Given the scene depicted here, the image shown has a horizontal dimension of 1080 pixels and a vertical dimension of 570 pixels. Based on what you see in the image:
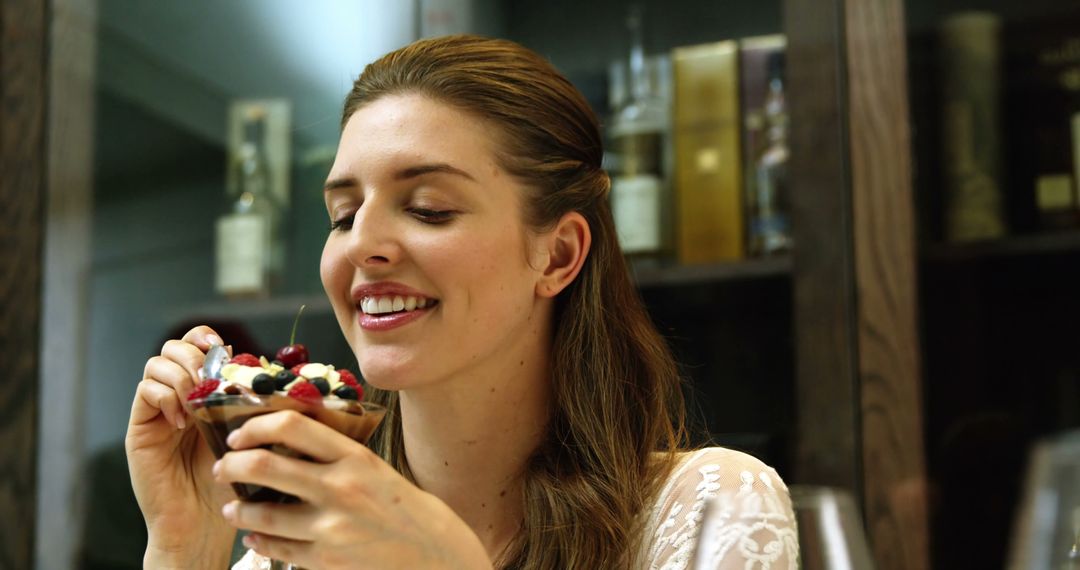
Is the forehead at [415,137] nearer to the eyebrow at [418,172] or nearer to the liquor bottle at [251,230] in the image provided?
the eyebrow at [418,172]

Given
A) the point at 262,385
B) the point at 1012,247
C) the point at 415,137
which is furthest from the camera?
the point at 1012,247

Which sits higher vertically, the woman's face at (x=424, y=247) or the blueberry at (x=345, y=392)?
the woman's face at (x=424, y=247)

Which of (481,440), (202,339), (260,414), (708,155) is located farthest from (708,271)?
(260,414)

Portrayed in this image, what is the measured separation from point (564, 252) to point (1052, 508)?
1186mm

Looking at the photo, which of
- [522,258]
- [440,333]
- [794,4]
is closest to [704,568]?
[440,333]

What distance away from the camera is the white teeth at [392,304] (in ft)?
4.58

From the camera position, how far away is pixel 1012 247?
181 cm

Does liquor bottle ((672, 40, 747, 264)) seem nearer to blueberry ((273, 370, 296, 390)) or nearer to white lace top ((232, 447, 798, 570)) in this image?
white lace top ((232, 447, 798, 570))

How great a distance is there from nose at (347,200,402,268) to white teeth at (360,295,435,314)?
0.04m

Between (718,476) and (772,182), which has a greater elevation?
(772,182)

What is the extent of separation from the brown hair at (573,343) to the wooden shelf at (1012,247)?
0.48m

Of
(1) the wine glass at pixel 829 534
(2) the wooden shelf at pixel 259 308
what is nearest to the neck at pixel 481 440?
(2) the wooden shelf at pixel 259 308

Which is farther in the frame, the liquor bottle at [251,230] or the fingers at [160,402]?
the liquor bottle at [251,230]

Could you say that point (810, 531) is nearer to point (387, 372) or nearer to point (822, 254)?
point (387, 372)
